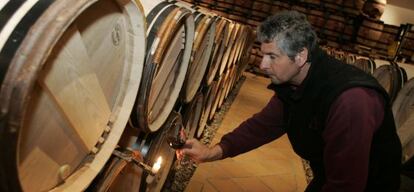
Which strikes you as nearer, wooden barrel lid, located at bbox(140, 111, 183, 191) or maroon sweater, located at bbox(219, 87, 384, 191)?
maroon sweater, located at bbox(219, 87, 384, 191)

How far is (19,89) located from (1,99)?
48 millimetres

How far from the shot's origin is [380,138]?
211cm

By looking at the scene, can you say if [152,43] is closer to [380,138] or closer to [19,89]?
[19,89]

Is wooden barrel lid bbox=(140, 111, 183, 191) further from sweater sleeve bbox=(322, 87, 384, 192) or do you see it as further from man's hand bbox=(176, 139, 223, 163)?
sweater sleeve bbox=(322, 87, 384, 192)

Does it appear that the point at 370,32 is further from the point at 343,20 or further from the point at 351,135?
the point at 351,135

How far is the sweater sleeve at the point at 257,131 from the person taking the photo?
2.78m

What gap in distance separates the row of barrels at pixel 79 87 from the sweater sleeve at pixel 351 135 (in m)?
0.95

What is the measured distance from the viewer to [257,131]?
112 inches

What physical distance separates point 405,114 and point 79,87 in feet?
13.2

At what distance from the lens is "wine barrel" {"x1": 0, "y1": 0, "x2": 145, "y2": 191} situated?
87 centimetres

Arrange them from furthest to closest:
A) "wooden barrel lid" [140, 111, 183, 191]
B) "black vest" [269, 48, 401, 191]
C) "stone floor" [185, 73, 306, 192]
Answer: "stone floor" [185, 73, 306, 192], "wooden barrel lid" [140, 111, 183, 191], "black vest" [269, 48, 401, 191]

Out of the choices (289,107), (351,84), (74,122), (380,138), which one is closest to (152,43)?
(74,122)

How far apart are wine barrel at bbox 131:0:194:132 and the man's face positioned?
49 cm

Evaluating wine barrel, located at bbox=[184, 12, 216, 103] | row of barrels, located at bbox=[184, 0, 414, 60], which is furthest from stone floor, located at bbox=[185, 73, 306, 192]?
row of barrels, located at bbox=[184, 0, 414, 60]
